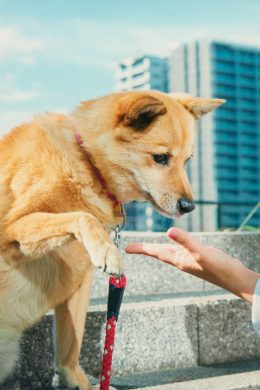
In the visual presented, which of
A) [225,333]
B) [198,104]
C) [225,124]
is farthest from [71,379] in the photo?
[225,124]

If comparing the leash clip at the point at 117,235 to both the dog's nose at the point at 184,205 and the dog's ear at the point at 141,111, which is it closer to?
the dog's nose at the point at 184,205

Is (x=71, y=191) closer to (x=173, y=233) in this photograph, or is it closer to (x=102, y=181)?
(x=102, y=181)

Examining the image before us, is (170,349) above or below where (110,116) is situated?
below

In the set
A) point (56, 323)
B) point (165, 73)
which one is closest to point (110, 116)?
point (56, 323)

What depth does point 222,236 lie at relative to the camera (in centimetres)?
379

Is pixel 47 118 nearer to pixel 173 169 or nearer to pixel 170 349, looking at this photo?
pixel 173 169

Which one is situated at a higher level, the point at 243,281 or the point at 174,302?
the point at 243,281

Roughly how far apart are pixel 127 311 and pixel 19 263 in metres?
0.77

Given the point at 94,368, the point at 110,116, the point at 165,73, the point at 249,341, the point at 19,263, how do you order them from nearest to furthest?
the point at 19,263 < the point at 110,116 < the point at 94,368 < the point at 249,341 < the point at 165,73

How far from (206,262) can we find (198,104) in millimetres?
855

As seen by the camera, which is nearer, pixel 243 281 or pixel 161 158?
pixel 243 281

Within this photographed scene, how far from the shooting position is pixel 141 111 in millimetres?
2379

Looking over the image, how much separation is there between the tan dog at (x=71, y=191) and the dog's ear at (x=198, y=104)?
12cm

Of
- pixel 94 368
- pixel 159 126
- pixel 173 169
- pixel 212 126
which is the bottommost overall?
pixel 94 368
